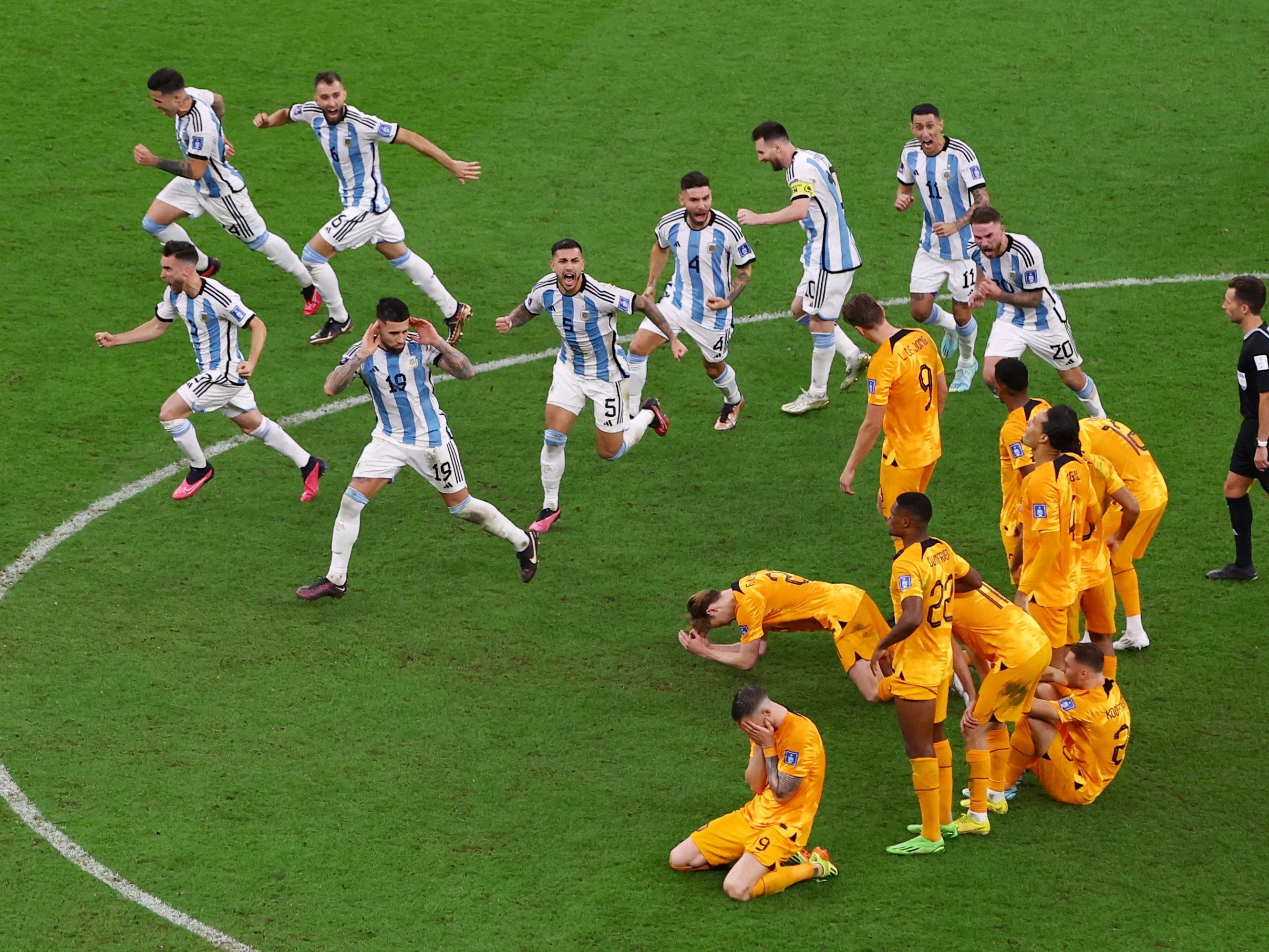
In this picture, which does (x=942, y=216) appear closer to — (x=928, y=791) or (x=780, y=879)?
(x=928, y=791)

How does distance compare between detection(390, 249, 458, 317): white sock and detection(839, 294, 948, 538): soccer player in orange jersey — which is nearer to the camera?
detection(839, 294, 948, 538): soccer player in orange jersey

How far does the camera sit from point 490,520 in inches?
463

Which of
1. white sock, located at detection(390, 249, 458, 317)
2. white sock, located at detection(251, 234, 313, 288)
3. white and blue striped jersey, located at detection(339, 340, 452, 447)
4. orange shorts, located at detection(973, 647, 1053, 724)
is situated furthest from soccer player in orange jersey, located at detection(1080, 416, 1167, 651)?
white sock, located at detection(251, 234, 313, 288)

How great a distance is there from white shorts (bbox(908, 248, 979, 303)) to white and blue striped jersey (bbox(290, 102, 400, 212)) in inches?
199

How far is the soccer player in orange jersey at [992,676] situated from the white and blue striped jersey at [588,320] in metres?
4.03

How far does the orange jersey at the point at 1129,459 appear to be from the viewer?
10.4m

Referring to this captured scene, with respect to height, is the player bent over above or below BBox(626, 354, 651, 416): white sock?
below

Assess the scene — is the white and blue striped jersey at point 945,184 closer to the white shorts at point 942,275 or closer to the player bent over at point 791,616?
the white shorts at point 942,275

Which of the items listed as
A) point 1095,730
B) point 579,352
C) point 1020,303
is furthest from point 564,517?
point 1095,730

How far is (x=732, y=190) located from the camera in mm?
18422

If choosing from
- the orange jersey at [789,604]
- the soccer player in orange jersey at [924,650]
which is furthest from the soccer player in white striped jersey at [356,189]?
the soccer player in orange jersey at [924,650]

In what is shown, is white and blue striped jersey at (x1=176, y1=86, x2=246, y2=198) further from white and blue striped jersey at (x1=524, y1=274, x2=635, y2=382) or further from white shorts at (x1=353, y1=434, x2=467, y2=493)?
white shorts at (x1=353, y1=434, x2=467, y2=493)

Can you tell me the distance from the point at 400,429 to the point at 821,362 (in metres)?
4.27

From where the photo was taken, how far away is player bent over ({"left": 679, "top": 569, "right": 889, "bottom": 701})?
10469mm
